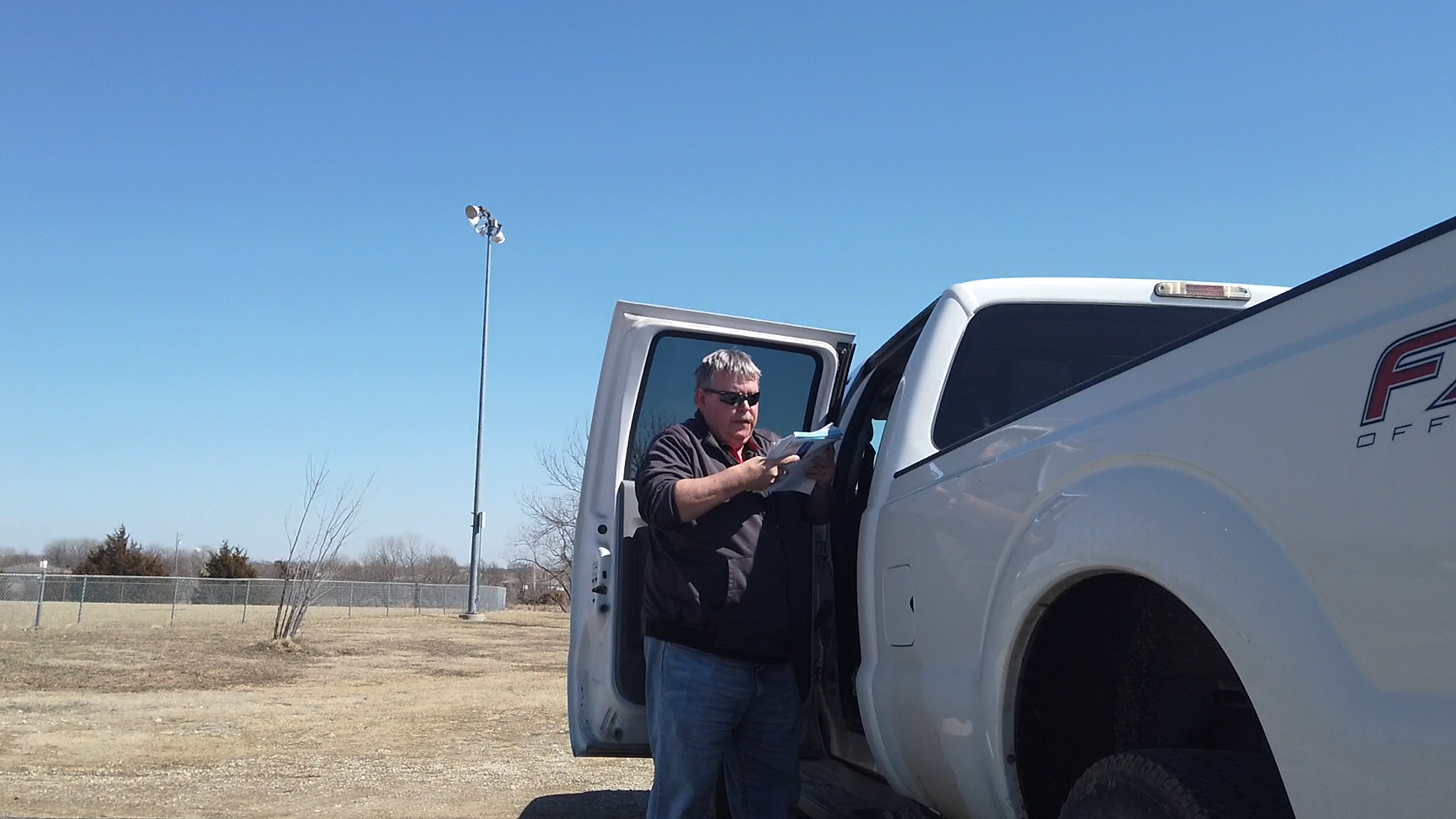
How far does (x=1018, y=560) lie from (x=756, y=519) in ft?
4.48

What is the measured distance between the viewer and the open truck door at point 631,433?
4.31 m

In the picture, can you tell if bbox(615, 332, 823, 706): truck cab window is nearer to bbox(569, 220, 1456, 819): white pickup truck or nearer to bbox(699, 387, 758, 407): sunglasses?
bbox(569, 220, 1456, 819): white pickup truck

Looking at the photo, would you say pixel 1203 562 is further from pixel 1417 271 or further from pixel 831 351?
pixel 831 351

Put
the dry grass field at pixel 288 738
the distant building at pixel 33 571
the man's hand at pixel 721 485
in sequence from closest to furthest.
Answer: the man's hand at pixel 721 485 → the dry grass field at pixel 288 738 → the distant building at pixel 33 571

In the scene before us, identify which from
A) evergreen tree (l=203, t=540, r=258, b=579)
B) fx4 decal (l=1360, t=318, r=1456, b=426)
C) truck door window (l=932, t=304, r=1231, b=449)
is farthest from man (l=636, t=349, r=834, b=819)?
evergreen tree (l=203, t=540, r=258, b=579)

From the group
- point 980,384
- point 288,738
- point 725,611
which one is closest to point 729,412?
point 725,611

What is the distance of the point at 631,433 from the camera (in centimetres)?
459

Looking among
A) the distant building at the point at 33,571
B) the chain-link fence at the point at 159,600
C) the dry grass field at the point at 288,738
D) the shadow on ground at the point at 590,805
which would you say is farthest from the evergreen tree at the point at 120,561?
the shadow on ground at the point at 590,805

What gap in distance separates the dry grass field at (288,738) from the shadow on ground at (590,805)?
2 cm

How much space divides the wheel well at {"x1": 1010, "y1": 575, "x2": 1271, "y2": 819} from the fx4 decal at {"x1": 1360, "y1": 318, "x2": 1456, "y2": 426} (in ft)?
2.54

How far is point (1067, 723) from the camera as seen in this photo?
97.0 inches

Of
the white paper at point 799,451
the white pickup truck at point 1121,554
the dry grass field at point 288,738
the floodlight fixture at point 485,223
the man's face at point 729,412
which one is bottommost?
the dry grass field at point 288,738

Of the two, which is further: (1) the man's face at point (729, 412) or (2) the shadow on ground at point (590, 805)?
(2) the shadow on ground at point (590, 805)

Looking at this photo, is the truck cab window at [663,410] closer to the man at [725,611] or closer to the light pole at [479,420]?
the man at [725,611]
